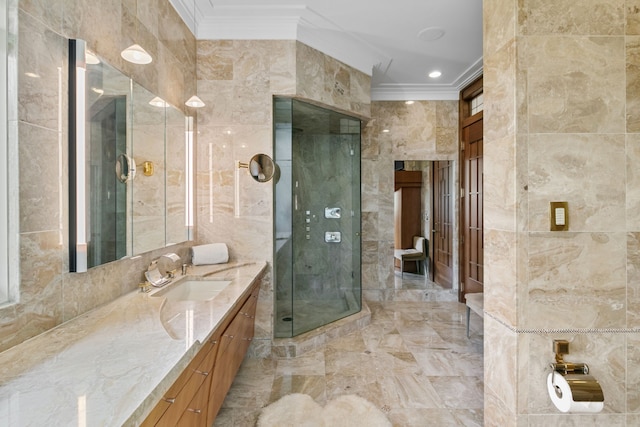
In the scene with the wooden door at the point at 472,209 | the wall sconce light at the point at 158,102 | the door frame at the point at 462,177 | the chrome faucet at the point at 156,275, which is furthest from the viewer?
the door frame at the point at 462,177

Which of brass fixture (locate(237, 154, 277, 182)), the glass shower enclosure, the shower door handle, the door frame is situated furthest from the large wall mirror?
the door frame

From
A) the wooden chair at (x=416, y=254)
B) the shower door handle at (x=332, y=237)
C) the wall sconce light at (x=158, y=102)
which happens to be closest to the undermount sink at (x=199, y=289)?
the wall sconce light at (x=158, y=102)

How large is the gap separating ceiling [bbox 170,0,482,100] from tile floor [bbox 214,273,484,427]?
2.81m

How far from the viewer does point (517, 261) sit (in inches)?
58.5

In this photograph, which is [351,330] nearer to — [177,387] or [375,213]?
[375,213]

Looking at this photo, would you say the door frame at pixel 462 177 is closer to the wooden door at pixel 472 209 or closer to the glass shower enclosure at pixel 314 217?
the wooden door at pixel 472 209

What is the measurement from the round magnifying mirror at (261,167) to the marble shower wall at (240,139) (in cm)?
8

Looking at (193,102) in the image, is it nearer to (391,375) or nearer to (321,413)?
(321,413)

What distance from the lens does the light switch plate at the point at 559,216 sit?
1.46 m

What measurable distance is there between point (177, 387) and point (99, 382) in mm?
284

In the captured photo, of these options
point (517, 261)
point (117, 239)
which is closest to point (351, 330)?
point (517, 261)

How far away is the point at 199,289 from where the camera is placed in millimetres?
2133

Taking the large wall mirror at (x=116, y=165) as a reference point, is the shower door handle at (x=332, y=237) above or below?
below

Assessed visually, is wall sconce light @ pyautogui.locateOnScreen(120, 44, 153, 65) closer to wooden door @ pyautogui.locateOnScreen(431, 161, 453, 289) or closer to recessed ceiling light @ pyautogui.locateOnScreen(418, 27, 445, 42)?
recessed ceiling light @ pyautogui.locateOnScreen(418, 27, 445, 42)
